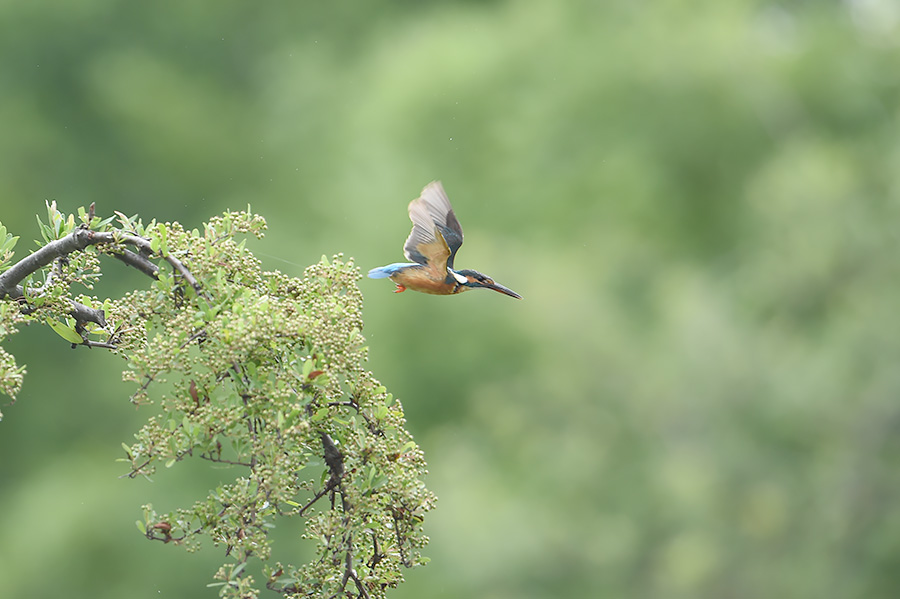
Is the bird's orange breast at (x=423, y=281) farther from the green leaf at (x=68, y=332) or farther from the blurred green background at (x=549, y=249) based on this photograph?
the blurred green background at (x=549, y=249)

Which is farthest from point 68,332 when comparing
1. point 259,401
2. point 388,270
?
point 388,270

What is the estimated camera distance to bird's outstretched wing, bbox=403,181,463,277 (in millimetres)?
2193

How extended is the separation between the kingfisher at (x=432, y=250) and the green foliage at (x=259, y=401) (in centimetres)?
35

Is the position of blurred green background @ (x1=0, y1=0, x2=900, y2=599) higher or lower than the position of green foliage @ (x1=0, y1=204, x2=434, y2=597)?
higher

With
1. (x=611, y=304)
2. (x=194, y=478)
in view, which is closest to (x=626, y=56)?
(x=611, y=304)

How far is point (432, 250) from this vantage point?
2221 millimetres

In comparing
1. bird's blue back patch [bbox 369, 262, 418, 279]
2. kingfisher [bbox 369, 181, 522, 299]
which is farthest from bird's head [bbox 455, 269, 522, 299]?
bird's blue back patch [bbox 369, 262, 418, 279]

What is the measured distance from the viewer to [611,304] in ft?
25.6

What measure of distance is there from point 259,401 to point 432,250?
61 centimetres

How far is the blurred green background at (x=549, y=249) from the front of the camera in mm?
7059

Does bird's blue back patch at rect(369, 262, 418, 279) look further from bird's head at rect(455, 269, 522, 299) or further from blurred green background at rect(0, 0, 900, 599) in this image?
blurred green background at rect(0, 0, 900, 599)

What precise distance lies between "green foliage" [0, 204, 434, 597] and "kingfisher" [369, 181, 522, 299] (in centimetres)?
35

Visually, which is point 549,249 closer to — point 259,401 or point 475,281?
point 475,281

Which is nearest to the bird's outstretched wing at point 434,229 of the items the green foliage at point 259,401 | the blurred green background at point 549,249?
the green foliage at point 259,401
